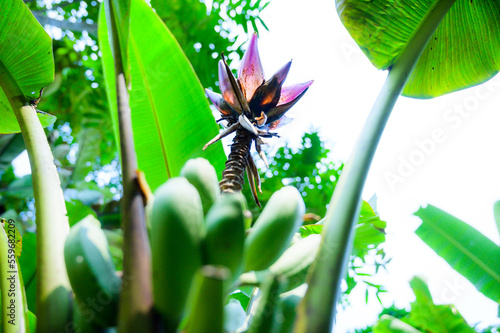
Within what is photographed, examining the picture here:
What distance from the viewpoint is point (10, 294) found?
19.8 inches

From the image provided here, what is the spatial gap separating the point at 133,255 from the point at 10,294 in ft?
1.00

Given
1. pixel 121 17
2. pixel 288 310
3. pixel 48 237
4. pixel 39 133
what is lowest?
pixel 288 310

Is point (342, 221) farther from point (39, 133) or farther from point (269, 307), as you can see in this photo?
point (39, 133)

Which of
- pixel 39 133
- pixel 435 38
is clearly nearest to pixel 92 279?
pixel 39 133

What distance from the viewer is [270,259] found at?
389mm

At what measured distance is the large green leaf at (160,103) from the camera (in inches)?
26.3

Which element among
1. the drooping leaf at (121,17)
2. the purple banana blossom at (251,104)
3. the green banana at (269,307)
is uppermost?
the drooping leaf at (121,17)

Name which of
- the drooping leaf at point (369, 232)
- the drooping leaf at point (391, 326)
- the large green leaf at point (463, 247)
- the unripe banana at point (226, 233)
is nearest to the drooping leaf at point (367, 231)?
the drooping leaf at point (369, 232)

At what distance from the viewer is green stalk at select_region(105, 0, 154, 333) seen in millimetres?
302

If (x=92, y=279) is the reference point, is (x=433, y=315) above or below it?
below

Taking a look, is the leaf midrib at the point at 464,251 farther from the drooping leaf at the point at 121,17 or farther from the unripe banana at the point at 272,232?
the drooping leaf at the point at 121,17

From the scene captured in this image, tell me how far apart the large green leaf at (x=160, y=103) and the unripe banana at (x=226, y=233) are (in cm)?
34

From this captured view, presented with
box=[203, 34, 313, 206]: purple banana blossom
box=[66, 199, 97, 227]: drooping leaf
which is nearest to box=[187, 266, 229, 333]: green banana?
box=[203, 34, 313, 206]: purple banana blossom

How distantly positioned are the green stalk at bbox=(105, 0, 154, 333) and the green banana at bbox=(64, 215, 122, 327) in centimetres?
4
